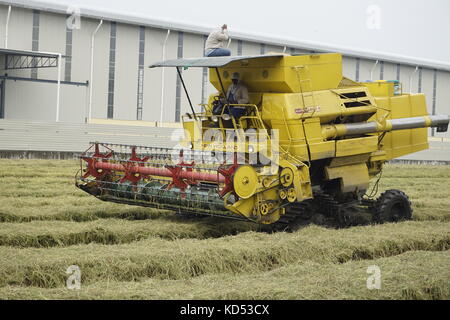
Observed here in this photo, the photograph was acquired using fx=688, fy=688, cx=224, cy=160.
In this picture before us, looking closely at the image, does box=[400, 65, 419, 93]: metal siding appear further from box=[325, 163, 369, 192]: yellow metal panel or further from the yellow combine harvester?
box=[325, 163, 369, 192]: yellow metal panel

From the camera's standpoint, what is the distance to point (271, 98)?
12086 millimetres

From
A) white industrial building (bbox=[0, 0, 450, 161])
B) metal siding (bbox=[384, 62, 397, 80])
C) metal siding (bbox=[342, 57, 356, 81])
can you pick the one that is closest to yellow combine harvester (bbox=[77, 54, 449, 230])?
white industrial building (bbox=[0, 0, 450, 161])

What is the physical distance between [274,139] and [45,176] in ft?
31.6

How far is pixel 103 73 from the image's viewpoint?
110 feet

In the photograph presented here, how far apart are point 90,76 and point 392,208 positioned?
2297cm

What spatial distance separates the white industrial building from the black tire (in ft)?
61.4

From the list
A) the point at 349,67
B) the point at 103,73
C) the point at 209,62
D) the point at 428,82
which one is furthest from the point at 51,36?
the point at 428,82

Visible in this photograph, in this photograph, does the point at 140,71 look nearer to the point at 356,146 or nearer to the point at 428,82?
the point at 428,82

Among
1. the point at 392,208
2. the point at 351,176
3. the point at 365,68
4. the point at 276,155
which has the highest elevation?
the point at 365,68

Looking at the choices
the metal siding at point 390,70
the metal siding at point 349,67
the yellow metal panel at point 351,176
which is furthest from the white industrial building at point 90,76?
the yellow metal panel at point 351,176

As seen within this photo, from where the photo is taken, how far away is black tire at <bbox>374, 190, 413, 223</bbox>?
508 inches

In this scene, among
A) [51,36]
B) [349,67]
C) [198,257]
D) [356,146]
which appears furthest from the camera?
[349,67]

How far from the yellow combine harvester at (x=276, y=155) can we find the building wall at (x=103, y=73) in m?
20.1
